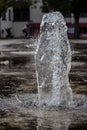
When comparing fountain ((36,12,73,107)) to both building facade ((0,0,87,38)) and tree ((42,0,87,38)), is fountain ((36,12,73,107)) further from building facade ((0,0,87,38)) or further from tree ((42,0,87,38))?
building facade ((0,0,87,38))

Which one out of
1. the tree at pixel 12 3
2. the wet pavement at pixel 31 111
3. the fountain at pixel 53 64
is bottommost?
the tree at pixel 12 3

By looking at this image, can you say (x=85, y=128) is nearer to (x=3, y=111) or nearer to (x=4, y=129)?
(x=4, y=129)

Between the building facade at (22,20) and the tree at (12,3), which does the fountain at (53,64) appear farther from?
the building facade at (22,20)

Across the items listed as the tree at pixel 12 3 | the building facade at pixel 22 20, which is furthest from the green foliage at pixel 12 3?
the building facade at pixel 22 20

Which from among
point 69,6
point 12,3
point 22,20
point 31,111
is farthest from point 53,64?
point 22,20

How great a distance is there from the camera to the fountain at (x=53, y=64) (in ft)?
32.6

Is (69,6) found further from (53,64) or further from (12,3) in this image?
(53,64)

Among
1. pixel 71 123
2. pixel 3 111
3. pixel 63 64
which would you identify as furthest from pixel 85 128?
pixel 63 64

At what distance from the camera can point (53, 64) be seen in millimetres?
10070

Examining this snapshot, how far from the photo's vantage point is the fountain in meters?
9.92

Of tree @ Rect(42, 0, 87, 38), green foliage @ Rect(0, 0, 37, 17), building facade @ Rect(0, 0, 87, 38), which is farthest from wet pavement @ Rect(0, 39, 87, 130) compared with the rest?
building facade @ Rect(0, 0, 87, 38)

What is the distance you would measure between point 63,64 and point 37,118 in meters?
1.91

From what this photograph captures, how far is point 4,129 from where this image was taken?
759 centimetres

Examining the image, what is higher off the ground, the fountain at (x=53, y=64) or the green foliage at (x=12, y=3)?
the fountain at (x=53, y=64)
